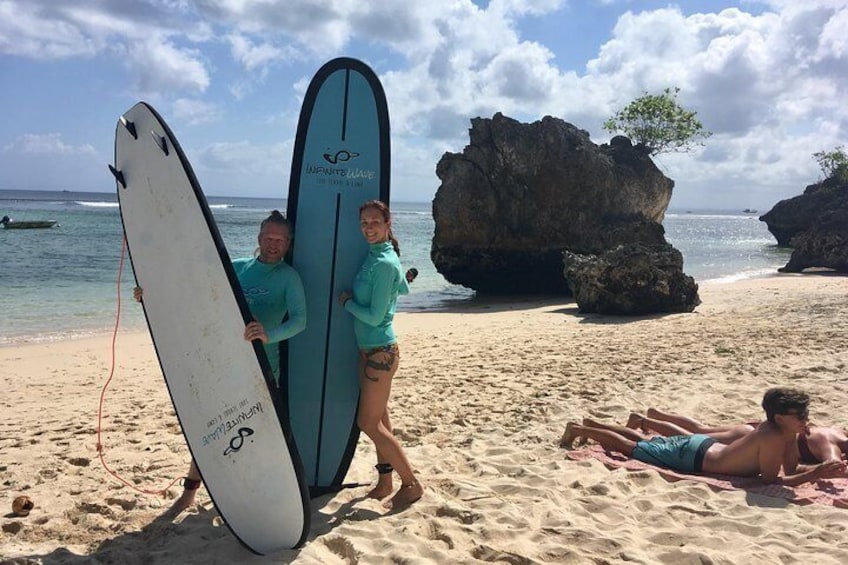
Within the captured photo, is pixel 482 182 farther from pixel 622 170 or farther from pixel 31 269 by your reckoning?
pixel 31 269

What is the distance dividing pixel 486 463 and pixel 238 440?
1.98m

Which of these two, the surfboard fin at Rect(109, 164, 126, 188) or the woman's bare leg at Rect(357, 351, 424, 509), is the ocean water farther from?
the woman's bare leg at Rect(357, 351, 424, 509)

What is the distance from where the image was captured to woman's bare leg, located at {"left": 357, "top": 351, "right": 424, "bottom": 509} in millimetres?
3453

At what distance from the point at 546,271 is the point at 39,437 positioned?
15652mm

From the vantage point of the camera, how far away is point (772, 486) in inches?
154

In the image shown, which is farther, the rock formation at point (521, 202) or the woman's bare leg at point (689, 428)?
the rock formation at point (521, 202)

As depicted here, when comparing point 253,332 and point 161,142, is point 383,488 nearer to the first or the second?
point 253,332

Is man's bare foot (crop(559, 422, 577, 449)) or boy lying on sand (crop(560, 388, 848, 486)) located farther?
man's bare foot (crop(559, 422, 577, 449))

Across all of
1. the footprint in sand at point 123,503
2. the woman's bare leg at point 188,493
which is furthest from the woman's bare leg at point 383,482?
the footprint in sand at point 123,503

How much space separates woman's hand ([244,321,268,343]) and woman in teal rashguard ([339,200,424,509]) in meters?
0.51

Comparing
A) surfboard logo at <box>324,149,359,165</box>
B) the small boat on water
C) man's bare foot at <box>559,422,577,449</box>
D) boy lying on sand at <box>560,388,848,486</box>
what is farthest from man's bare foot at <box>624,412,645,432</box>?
the small boat on water

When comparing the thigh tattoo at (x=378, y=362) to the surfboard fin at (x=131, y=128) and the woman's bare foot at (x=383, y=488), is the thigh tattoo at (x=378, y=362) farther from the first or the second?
the surfboard fin at (x=131, y=128)

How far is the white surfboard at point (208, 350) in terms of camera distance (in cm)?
310

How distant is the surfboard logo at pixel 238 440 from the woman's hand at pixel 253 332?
18.9 inches
